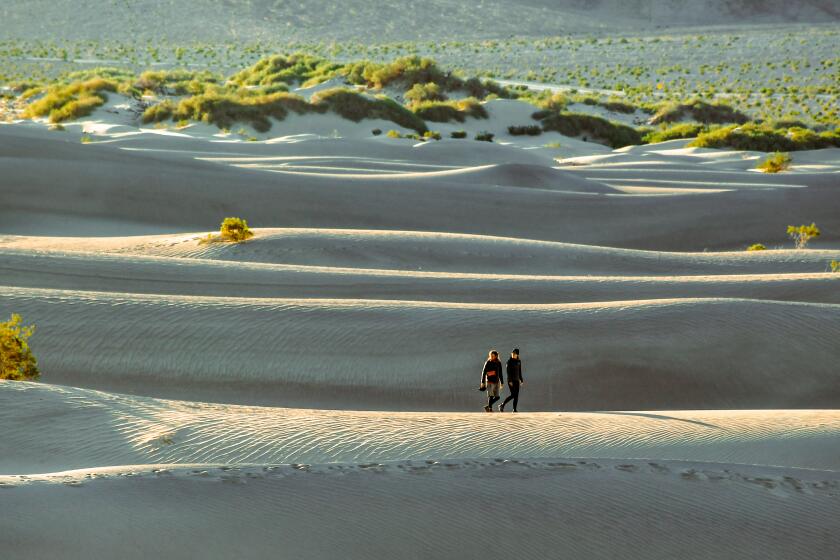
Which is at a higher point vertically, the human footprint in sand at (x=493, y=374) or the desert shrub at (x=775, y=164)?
the human footprint in sand at (x=493, y=374)

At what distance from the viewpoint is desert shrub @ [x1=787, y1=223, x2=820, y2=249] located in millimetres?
18022

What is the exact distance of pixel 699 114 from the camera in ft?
144

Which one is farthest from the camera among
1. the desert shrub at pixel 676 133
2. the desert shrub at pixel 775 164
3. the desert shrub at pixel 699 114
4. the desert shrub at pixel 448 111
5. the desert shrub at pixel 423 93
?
the desert shrub at pixel 699 114

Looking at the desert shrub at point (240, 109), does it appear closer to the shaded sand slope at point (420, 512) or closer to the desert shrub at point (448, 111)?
the desert shrub at point (448, 111)

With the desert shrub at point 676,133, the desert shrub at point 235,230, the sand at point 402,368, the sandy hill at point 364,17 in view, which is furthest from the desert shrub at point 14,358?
the sandy hill at point 364,17

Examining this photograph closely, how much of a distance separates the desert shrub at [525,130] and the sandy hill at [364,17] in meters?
46.3

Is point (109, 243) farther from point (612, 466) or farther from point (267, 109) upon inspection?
point (267, 109)

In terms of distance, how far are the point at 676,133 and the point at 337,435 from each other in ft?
109

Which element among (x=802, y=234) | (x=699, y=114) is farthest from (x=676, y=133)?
(x=802, y=234)

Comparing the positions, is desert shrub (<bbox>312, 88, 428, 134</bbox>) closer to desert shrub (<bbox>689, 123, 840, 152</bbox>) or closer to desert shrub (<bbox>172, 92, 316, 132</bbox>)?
desert shrub (<bbox>172, 92, 316, 132</bbox>)

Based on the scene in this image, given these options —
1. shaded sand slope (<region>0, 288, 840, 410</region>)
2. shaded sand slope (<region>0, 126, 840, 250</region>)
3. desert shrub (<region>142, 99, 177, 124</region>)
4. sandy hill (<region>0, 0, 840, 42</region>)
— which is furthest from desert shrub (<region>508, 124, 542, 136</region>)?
sandy hill (<region>0, 0, 840, 42</region>)

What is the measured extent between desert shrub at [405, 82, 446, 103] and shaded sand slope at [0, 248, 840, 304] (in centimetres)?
2967

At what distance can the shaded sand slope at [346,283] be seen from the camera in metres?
11.6

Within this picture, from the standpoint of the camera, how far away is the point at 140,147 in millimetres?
24625
